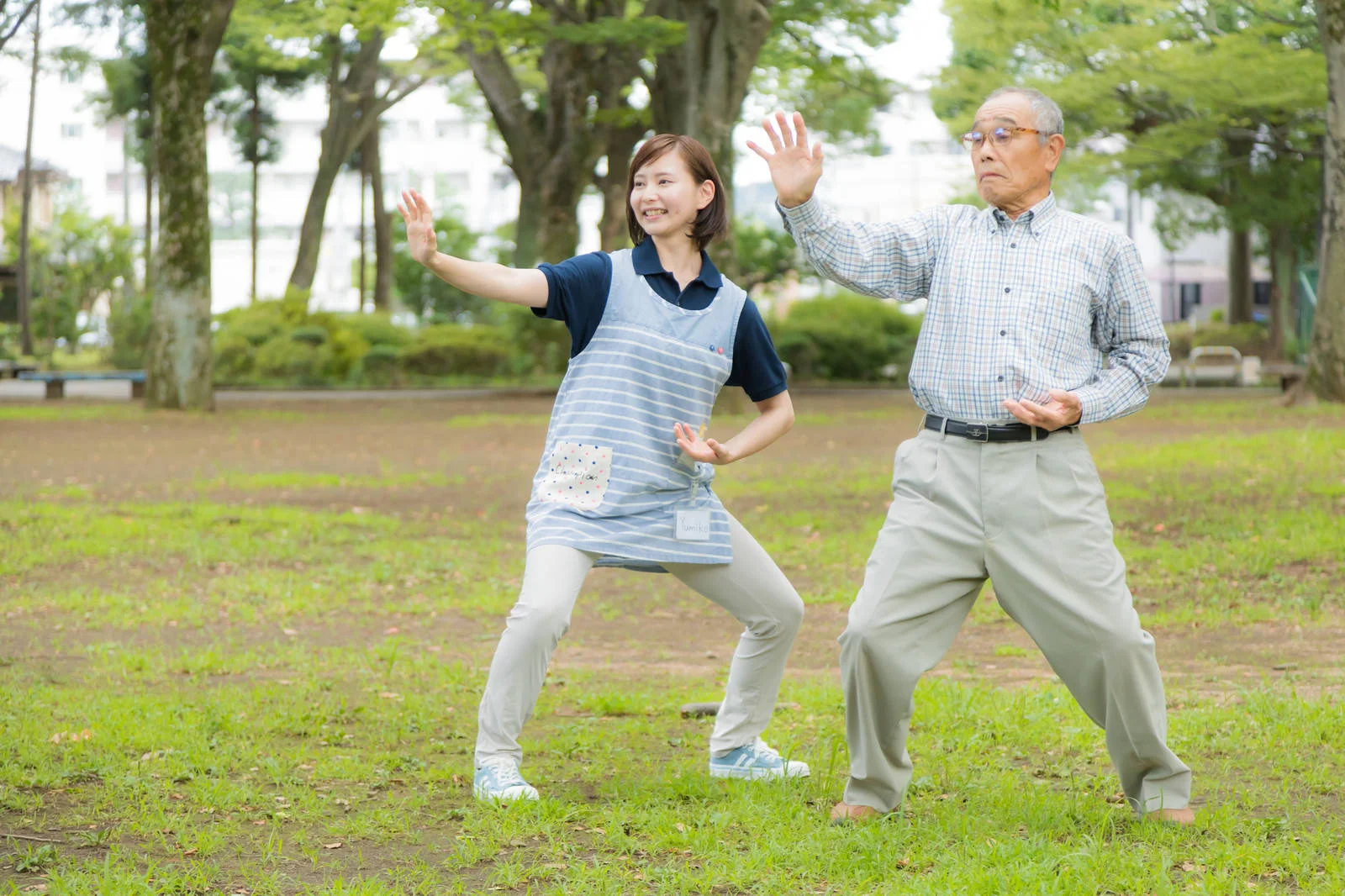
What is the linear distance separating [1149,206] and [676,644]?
242 feet

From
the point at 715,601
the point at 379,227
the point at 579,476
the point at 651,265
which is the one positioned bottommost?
the point at 715,601

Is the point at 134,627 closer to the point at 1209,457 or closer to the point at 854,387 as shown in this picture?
the point at 1209,457

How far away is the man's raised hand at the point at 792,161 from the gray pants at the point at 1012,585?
722 mm

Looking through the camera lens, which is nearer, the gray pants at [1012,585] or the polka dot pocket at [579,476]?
the gray pants at [1012,585]

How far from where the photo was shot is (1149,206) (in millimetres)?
76312

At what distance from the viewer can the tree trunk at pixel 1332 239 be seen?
1711cm

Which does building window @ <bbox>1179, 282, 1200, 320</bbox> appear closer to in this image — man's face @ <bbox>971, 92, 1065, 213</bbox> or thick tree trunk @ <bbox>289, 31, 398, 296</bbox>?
thick tree trunk @ <bbox>289, 31, 398, 296</bbox>

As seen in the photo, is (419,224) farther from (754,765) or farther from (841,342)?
(841,342)

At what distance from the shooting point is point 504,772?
14.5ft

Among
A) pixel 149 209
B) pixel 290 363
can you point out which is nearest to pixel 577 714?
pixel 290 363

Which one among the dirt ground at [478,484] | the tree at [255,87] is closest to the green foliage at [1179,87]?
the dirt ground at [478,484]

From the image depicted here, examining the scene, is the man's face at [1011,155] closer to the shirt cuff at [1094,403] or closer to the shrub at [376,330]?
the shirt cuff at [1094,403]

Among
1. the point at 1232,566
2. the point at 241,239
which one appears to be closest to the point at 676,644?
the point at 1232,566

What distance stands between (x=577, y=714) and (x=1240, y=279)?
3977 cm
